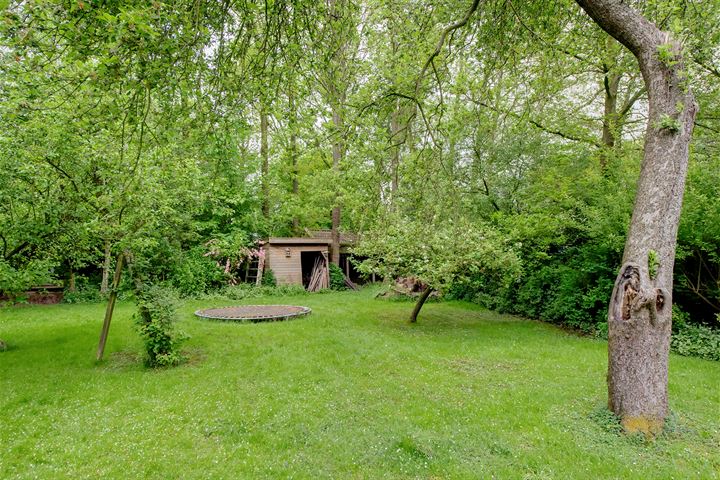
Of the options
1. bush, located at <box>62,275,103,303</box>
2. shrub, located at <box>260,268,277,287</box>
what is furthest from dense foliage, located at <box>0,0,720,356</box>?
bush, located at <box>62,275,103,303</box>

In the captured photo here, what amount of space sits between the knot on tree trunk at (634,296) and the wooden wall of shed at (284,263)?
13611 millimetres

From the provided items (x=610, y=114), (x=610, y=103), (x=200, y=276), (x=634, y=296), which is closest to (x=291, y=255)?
(x=200, y=276)

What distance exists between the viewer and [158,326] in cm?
649

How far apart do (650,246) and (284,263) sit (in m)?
14.0

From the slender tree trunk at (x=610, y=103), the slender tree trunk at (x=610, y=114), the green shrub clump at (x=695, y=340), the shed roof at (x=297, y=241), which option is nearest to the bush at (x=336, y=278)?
the shed roof at (x=297, y=241)

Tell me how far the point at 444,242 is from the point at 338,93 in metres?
5.44

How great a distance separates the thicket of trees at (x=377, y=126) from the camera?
3.23 meters

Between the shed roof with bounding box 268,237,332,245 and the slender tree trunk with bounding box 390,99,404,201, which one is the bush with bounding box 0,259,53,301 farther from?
the shed roof with bounding box 268,237,332,245

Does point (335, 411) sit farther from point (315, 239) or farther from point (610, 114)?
point (315, 239)

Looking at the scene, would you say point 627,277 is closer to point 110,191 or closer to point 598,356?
point 598,356

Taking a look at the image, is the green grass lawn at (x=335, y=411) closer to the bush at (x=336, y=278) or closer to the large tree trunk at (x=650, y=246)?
the large tree trunk at (x=650, y=246)

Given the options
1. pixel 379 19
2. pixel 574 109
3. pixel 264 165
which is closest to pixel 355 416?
pixel 379 19

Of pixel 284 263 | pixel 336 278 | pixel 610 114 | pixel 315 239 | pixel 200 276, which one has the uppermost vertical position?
pixel 610 114

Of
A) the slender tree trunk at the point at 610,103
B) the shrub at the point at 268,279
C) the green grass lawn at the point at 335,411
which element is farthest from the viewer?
the shrub at the point at 268,279
